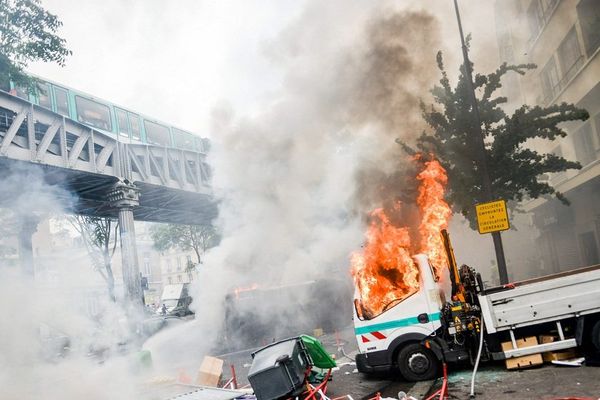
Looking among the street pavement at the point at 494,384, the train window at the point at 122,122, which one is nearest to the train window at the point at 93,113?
the train window at the point at 122,122

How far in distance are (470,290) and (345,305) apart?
8.80 metres

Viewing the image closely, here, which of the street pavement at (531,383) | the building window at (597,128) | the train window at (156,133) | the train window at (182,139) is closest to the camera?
the street pavement at (531,383)

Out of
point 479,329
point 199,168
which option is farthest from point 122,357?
point 199,168

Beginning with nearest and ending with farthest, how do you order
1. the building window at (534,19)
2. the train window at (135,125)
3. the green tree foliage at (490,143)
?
1. the green tree foliage at (490,143)
2. the building window at (534,19)
3. the train window at (135,125)

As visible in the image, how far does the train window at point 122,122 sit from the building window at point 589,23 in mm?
17521

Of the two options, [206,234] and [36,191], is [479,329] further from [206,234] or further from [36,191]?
[206,234]

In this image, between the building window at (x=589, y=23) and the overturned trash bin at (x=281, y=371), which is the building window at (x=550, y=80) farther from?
the overturned trash bin at (x=281, y=371)

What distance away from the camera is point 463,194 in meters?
11.6

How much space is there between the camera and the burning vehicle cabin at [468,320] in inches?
255

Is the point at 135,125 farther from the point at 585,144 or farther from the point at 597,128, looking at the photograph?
Result: the point at 585,144

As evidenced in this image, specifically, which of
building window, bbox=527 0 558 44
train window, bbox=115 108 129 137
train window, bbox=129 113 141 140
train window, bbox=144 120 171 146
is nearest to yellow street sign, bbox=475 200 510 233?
building window, bbox=527 0 558 44

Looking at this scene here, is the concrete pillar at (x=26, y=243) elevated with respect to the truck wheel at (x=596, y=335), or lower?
elevated

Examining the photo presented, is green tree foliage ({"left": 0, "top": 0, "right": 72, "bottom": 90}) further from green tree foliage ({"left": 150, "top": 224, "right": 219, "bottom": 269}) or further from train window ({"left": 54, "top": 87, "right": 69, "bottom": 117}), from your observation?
green tree foliage ({"left": 150, "top": 224, "right": 219, "bottom": 269})

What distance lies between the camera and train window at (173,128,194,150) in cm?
2316
